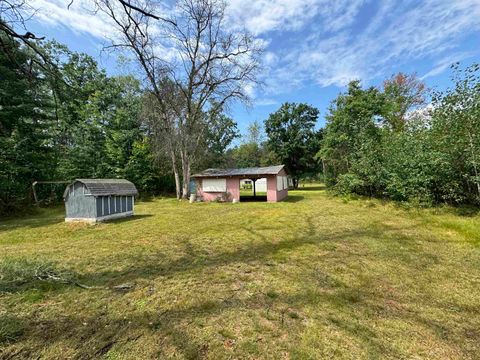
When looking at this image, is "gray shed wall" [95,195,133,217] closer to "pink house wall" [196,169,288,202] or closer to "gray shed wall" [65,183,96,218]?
"gray shed wall" [65,183,96,218]

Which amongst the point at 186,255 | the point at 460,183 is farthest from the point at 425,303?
the point at 460,183

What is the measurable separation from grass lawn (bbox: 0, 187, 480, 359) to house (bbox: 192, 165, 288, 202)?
8892 millimetres

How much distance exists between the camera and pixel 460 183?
870 cm

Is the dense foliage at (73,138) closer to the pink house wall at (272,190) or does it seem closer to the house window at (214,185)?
the house window at (214,185)

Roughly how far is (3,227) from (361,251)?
12428mm

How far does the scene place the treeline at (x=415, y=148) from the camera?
8.05 m

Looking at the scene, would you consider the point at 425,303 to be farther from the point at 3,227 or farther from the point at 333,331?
the point at 3,227

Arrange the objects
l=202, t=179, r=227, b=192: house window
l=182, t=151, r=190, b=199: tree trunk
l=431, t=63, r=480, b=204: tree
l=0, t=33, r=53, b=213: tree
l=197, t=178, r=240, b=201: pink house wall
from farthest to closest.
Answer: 1. l=182, t=151, r=190, b=199: tree trunk
2. l=202, t=179, r=227, b=192: house window
3. l=197, t=178, r=240, b=201: pink house wall
4. l=0, t=33, r=53, b=213: tree
5. l=431, t=63, r=480, b=204: tree

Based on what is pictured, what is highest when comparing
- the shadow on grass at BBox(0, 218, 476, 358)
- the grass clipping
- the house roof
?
the house roof

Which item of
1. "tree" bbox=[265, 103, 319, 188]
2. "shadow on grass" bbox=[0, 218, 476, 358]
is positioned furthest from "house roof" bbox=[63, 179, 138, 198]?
"tree" bbox=[265, 103, 319, 188]

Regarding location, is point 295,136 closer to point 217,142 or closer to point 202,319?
point 217,142

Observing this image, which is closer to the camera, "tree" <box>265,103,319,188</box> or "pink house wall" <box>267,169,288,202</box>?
"pink house wall" <box>267,169,288,202</box>

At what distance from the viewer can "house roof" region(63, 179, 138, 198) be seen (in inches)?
331

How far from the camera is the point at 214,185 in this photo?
55.1 ft
